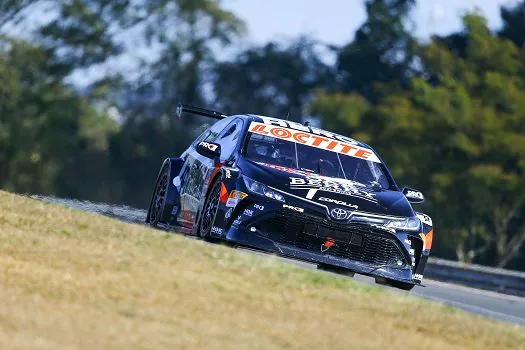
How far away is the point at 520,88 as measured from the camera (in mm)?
59094

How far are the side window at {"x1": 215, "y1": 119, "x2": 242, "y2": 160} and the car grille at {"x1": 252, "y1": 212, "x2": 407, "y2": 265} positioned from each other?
4.25 feet

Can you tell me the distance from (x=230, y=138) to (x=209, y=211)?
1.38 m

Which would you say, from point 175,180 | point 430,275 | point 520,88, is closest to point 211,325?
point 175,180

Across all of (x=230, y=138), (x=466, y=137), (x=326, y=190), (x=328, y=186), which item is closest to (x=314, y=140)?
(x=230, y=138)

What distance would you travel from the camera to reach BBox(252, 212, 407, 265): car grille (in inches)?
563

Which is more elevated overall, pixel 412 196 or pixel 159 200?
pixel 412 196

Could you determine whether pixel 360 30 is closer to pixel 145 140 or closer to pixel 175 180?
pixel 145 140

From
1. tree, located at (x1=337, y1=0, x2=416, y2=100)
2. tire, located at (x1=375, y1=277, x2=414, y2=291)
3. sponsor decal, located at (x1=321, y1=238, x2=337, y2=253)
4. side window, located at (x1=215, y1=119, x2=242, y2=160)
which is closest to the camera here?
sponsor decal, located at (x1=321, y1=238, x2=337, y2=253)

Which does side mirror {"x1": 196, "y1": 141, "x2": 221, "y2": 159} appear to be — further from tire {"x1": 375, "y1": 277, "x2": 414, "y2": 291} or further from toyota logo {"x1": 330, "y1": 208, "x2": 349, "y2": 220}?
tire {"x1": 375, "y1": 277, "x2": 414, "y2": 291}

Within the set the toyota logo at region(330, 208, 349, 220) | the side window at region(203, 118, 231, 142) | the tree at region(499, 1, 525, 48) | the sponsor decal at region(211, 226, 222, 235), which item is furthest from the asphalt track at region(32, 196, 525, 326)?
the tree at region(499, 1, 525, 48)

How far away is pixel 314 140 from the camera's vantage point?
52.4ft

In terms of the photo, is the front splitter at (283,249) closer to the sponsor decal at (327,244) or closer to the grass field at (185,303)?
the sponsor decal at (327,244)

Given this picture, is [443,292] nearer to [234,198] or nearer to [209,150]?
[209,150]

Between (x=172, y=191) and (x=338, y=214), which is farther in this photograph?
(x=172, y=191)
